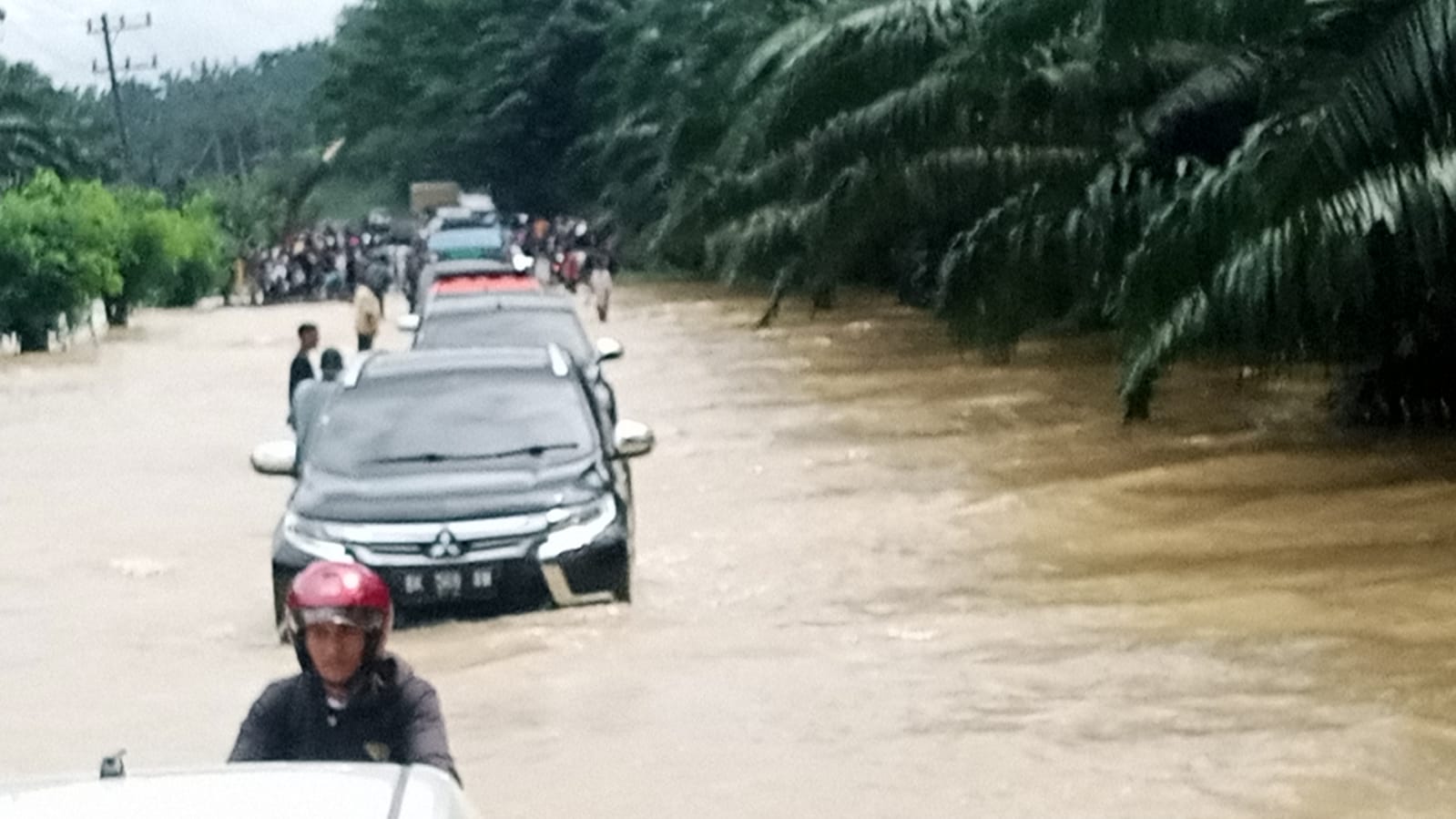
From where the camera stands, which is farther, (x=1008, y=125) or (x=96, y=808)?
(x=1008, y=125)

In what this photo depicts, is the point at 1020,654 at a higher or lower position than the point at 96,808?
lower

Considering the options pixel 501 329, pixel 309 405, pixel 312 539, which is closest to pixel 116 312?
pixel 501 329

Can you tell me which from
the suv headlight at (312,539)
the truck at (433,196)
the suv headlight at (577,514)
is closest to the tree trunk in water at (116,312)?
the truck at (433,196)

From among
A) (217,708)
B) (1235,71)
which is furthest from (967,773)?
(1235,71)

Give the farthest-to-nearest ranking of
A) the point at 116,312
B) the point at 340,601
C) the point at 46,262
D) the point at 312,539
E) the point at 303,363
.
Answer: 1. the point at 116,312
2. the point at 46,262
3. the point at 303,363
4. the point at 312,539
5. the point at 340,601

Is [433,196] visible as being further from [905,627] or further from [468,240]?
[905,627]

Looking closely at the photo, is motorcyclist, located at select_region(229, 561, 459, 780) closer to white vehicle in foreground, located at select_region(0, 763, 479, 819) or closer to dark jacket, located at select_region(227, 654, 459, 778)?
dark jacket, located at select_region(227, 654, 459, 778)

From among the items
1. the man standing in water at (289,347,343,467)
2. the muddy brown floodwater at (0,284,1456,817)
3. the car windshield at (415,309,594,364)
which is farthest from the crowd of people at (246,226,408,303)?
the man standing in water at (289,347,343,467)

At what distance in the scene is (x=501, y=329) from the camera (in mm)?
21688

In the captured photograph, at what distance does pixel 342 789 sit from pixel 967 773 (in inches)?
275

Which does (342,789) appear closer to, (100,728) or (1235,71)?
(100,728)

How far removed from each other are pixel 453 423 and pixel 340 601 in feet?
27.8

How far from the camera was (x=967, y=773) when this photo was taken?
10859mm

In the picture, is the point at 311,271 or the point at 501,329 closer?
the point at 501,329
